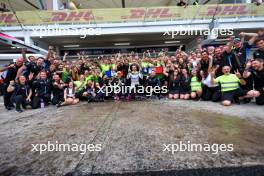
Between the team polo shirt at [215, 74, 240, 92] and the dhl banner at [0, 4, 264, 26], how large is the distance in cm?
1115

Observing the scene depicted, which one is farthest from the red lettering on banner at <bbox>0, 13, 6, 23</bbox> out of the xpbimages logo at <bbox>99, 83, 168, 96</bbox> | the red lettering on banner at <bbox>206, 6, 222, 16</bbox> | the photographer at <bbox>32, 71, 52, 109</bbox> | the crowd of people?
the red lettering on banner at <bbox>206, 6, 222, 16</bbox>

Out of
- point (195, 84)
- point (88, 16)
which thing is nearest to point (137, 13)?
point (88, 16)

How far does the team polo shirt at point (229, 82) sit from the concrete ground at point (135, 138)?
60 cm

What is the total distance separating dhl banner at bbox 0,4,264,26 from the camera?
16.0 meters

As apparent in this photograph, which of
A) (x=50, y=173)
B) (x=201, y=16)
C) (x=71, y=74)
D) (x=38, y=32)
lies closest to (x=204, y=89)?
(x=71, y=74)

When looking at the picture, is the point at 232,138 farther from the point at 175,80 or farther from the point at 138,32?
the point at 138,32

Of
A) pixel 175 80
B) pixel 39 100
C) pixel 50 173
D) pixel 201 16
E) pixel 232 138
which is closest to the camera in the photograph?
pixel 50 173

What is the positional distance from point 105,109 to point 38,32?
1277 cm

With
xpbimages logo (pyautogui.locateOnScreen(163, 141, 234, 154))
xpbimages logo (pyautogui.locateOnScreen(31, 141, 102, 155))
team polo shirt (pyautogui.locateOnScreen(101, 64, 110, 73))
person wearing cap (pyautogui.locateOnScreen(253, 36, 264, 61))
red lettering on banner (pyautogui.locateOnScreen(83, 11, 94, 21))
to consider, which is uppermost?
red lettering on banner (pyautogui.locateOnScreen(83, 11, 94, 21))

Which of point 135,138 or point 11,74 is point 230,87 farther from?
point 11,74

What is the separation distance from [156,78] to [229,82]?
99.6 inches

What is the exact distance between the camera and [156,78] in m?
7.98

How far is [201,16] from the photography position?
16.2 meters

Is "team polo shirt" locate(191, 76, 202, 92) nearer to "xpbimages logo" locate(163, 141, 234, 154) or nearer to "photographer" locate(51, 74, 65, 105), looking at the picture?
"xpbimages logo" locate(163, 141, 234, 154)
